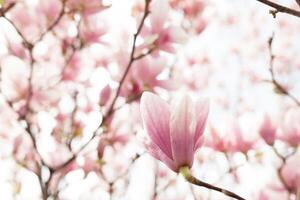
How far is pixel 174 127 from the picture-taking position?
67 centimetres

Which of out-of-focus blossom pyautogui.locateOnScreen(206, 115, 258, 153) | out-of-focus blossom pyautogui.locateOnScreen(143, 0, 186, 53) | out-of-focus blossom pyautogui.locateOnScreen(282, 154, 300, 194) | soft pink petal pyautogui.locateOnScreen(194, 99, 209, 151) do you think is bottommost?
out-of-focus blossom pyautogui.locateOnScreen(206, 115, 258, 153)

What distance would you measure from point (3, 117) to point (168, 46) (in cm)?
95

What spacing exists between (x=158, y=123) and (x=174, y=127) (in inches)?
1.0

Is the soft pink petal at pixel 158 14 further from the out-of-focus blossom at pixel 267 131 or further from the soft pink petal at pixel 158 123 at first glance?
the soft pink petal at pixel 158 123

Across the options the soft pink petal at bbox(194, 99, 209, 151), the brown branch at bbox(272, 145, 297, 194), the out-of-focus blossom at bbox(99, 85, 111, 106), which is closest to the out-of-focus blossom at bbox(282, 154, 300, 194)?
the brown branch at bbox(272, 145, 297, 194)

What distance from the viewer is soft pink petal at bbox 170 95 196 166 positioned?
660 millimetres

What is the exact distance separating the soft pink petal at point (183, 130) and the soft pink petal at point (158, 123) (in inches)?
0.5

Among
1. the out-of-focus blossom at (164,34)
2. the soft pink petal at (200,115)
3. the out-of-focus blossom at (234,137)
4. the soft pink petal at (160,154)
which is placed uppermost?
the soft pink petal at (200,115)

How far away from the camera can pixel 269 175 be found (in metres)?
1.39

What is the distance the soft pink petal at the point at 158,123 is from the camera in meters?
0.67

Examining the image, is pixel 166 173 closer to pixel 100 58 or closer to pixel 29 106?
pixel 100 58

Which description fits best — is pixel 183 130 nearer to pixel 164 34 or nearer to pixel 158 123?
pixel 158 123

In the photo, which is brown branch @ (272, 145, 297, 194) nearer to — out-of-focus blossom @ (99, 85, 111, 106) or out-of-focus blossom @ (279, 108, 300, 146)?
out-of-focus blossom @ (279, 108, 300, 146)

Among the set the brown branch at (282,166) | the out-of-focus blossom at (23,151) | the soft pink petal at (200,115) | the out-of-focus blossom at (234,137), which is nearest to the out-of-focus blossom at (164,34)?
the out-of-focus blossom at (234,137)
